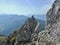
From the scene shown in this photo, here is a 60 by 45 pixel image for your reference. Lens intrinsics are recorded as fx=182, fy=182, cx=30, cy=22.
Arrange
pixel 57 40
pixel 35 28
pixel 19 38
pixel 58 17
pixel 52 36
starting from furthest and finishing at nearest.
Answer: pixel 35 28, pixel 19 38, pixel 58 17, pixel 52 36, pixel 57 40

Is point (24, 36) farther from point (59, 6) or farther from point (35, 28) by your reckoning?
point (59, 6)

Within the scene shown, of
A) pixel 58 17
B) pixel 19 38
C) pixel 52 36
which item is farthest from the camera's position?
pixel 19 38

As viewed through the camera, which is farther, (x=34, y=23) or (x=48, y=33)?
(x=34, y=23)

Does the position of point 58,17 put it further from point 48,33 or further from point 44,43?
point 44,43

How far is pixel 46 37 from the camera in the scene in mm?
38438

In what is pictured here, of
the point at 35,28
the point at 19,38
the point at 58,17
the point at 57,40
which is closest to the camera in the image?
the point at 57,40

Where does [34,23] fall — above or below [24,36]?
above

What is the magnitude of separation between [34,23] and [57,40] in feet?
253

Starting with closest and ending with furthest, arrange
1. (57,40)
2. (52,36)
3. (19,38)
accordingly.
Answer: (57,40)
(52,36)
(19,38)

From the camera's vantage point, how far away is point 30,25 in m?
110

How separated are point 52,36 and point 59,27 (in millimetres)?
2366

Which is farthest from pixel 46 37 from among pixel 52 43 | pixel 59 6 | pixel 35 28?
pixel 35 28

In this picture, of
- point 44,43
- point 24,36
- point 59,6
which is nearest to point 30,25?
point 24,36

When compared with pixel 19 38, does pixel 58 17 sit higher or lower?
higher
